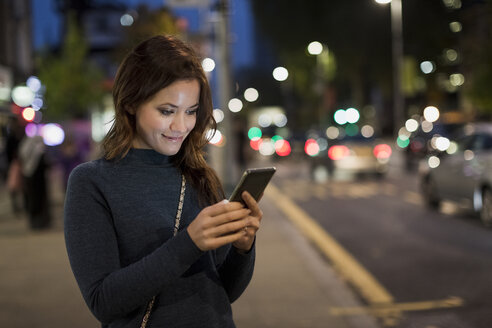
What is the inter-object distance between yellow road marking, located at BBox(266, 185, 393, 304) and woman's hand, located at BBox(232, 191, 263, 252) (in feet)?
15.7

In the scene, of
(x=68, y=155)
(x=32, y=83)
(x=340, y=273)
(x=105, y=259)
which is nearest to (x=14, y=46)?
(x=32, y=83)

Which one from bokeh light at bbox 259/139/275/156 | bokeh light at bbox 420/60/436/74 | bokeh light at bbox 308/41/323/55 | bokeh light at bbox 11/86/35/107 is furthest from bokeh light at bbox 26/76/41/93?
bokeh light at bbox 420/60/436/74

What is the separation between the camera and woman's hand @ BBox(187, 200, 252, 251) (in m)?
1.84

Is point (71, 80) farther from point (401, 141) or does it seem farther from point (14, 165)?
point (14, 165)

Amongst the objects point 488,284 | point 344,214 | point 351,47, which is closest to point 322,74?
point 351,47

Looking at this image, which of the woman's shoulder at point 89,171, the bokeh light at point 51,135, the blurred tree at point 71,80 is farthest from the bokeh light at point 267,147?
the woman's shoulder at point 89,171

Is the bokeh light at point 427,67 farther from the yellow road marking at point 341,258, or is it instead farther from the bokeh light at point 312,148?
the yellow road marking at point 341,258

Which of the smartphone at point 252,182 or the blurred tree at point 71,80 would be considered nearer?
the smartphone at point 252,182

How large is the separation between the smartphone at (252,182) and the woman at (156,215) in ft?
0.10

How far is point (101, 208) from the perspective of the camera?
202cm

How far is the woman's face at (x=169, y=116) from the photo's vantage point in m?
2.10

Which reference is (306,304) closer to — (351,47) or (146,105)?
(146,105)

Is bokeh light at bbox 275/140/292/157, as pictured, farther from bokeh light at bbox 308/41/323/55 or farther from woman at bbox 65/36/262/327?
woman at bbox 65/36/262/327

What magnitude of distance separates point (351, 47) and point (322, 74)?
433 inches
